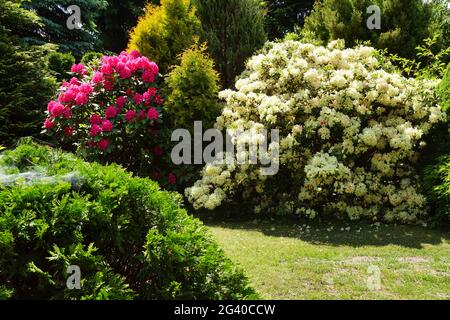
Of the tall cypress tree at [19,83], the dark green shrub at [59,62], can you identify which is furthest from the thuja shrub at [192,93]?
the dark green shrub at [59,62]

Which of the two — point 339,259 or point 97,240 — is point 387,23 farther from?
point 97,240

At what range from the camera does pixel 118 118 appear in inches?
318

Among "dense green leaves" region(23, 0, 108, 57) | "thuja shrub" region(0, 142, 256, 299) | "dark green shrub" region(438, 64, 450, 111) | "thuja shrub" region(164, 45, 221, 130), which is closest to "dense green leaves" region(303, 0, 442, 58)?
"dark green shrub" region(438, 64, 450, 111)

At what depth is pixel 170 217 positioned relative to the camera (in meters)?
3.21

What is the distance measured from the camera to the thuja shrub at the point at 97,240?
2.50 metres

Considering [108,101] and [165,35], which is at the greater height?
[165,35]

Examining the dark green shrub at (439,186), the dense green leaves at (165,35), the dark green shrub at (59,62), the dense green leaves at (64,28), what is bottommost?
the dark green shrub at (439,186)

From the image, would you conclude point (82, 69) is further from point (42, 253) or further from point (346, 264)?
point (42, 253)

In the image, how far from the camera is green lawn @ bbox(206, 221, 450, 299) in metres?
4.33

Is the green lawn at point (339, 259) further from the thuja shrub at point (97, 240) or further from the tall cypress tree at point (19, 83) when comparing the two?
the tall cypress tree at point (19, 83)

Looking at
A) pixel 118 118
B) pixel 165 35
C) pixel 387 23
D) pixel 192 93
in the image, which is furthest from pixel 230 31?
pixel 118 118

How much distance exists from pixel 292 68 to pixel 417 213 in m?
3.02

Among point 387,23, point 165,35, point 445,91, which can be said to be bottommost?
point 445,91

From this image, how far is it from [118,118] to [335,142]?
3.69 meters
